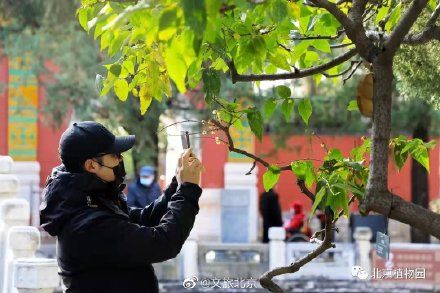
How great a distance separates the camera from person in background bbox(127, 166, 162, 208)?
1330 cm

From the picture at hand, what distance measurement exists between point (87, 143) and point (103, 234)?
36 centimetres

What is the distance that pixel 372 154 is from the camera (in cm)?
335

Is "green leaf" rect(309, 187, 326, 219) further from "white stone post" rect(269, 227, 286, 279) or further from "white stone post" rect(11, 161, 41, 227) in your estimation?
"white stone post" rect(11, 161, 41, 227)

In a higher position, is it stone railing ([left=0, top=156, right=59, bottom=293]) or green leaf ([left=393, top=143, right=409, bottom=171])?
green leaf ([left=393, top=143, right=409, bottom=171])

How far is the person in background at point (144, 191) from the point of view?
13.3 meters

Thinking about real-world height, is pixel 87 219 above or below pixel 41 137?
below

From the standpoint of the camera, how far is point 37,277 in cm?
593

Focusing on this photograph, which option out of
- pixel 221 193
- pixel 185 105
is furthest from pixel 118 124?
pixel 221 193

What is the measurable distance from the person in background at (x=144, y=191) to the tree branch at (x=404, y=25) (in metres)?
9.88

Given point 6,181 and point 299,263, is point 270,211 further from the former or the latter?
point 299,263

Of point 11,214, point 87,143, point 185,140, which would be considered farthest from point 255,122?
point 11,214

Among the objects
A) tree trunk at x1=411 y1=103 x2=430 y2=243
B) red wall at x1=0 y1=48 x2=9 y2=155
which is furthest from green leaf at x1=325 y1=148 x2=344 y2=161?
red wall at x1=0 y1=48 x2=9 y2=155

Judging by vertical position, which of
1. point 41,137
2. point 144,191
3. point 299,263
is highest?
point 41,137

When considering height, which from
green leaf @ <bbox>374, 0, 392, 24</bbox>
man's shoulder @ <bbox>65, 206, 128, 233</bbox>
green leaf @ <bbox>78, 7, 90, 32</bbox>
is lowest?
man's shoulder @ <bbox>65, 206, 128, 233</bbox>
